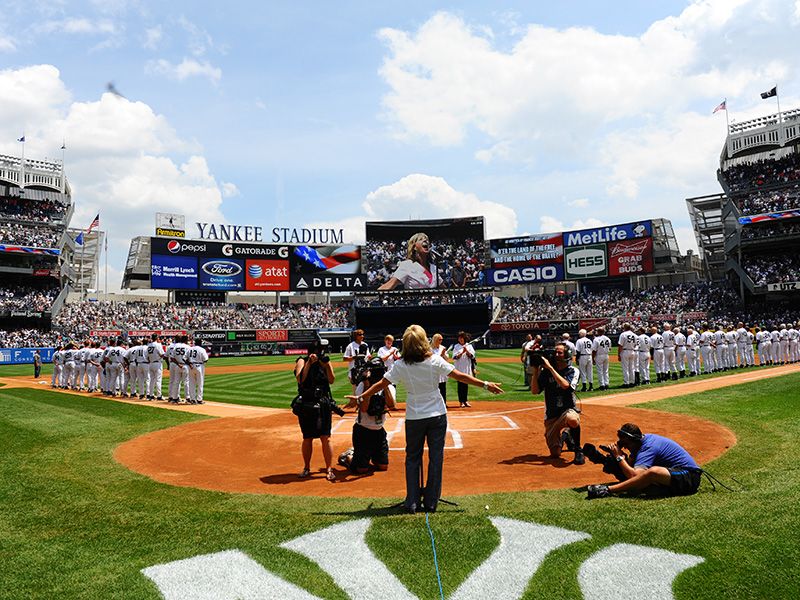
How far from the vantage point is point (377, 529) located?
16.9 ft

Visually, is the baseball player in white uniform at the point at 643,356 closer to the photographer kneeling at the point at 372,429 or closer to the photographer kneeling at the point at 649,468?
the photographer kneeling at the point at 649,468

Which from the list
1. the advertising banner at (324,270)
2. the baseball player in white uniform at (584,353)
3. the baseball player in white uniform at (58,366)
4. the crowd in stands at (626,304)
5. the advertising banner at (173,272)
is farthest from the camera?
the advertising banner at (324,270)

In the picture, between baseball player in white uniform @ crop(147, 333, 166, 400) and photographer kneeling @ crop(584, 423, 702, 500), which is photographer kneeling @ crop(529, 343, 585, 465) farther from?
baseball player in white uniform @ crop(147, 333, 166, 400)

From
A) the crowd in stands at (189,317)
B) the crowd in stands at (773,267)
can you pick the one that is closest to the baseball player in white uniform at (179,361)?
the crowd in stands at (189,317)

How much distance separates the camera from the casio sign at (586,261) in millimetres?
57531

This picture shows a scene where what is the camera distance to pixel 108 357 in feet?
63.3

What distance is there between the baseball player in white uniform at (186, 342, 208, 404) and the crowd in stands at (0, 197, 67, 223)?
54.7 meters

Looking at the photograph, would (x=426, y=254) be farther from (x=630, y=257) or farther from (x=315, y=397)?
(x=315, y=397)

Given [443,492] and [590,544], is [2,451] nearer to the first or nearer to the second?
[443,492]

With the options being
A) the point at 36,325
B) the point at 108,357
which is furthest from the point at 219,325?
the point at 108,357

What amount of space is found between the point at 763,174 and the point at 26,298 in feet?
235

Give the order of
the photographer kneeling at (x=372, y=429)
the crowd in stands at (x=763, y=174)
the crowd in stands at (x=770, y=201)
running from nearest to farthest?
the photographer kneeling at (x=372, y=429) < the crowd in stands at (x=770, y=201) < the crowd in stands at (x=763, y=174)

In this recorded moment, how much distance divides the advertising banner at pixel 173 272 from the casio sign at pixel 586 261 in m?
40.8

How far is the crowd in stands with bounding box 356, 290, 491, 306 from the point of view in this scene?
5916 centimetres
